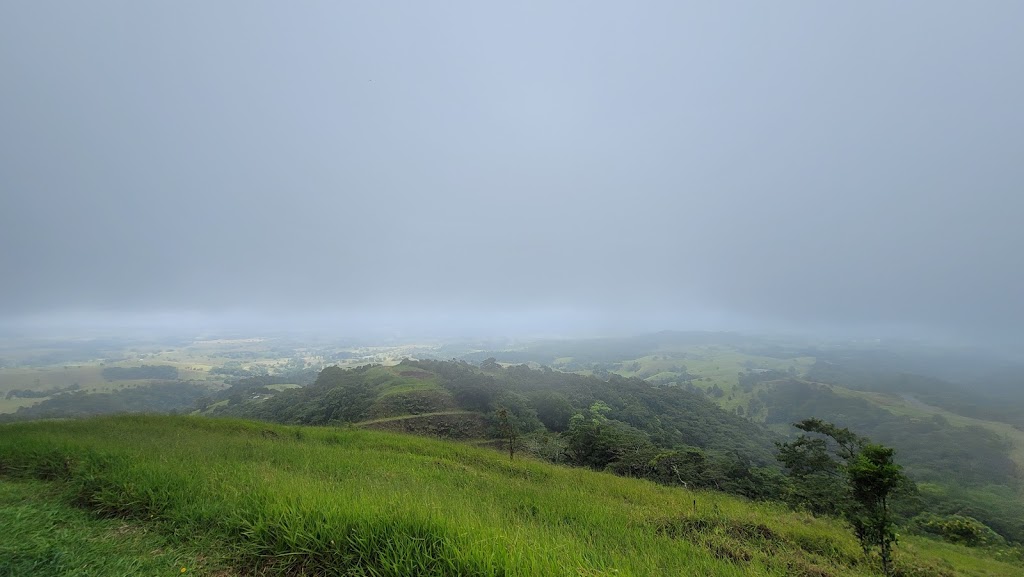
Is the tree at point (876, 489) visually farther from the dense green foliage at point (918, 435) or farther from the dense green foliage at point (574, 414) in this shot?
the dense green foliage at point (918, 435)

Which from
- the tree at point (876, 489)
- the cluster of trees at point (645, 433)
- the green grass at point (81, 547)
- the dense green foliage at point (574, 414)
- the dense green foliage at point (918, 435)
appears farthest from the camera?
the dense green foliage at point (918, 435)

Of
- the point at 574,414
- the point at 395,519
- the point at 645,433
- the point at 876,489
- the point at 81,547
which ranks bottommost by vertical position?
the point at 645,433

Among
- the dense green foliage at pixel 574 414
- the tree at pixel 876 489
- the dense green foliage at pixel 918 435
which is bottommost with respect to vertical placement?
the dense green foliage at pixel 918 435

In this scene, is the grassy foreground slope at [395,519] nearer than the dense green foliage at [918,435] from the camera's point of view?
Yes

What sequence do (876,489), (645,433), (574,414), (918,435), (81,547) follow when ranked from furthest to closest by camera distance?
(918,435) → (574,414) → (645,433) → (876,489) → (81,547)

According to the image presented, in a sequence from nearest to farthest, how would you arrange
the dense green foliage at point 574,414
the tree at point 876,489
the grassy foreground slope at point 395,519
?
the grassy foreground slope at point 395,519 < the tree at point 876,489 < the dense green foliage at point 574,414

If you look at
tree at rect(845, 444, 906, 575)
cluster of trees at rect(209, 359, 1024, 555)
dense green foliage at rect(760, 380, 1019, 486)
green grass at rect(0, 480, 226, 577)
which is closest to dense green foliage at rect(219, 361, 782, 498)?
cluster of trees at rect(209, 359, 1024, 555)

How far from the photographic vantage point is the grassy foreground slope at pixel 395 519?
10.7 feet

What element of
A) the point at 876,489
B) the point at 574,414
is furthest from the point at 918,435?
the point at 876,489

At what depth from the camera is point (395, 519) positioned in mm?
3561

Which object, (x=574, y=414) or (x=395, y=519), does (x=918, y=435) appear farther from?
(x=395, y=519)

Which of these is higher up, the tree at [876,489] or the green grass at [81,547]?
the green grass at [81,547]

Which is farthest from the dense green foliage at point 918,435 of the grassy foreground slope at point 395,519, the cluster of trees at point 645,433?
the grassy foreground slope at point 395,519

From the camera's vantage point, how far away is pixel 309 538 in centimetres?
340
